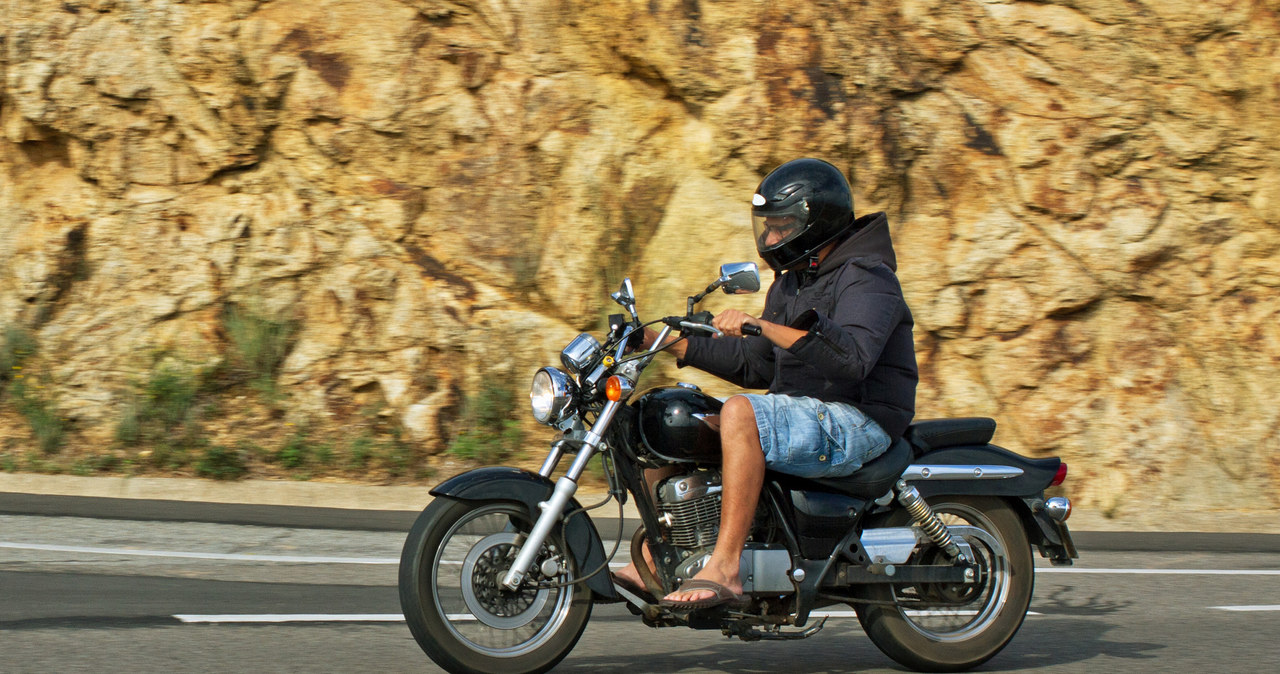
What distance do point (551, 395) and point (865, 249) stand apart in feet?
4.35

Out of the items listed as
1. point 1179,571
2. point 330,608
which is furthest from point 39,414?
point 1179,571

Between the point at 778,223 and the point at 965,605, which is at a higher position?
the point at 778,223

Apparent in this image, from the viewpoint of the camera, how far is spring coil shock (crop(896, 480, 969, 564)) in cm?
470

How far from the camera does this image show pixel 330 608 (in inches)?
219

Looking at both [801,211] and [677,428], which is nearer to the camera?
[677,428]

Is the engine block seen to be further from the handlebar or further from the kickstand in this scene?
the handlebar

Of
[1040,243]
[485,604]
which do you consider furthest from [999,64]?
[485,604]

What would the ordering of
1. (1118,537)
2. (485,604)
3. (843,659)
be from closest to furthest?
(485,604) → (843,659) → (1118,537)

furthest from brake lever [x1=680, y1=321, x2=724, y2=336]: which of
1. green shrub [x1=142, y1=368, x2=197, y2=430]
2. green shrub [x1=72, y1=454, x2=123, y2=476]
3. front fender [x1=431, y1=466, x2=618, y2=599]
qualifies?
green shrub [x1=142, y1=368, x2=197, y2=430]

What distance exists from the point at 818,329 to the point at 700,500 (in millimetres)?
739

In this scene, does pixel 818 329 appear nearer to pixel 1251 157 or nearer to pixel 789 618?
pixel 789 618

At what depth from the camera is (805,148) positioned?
10.9 meters

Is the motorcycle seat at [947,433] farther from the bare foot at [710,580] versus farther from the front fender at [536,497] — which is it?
the front fender at [536,497]

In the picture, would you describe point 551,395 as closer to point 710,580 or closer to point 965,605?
point 710,580
